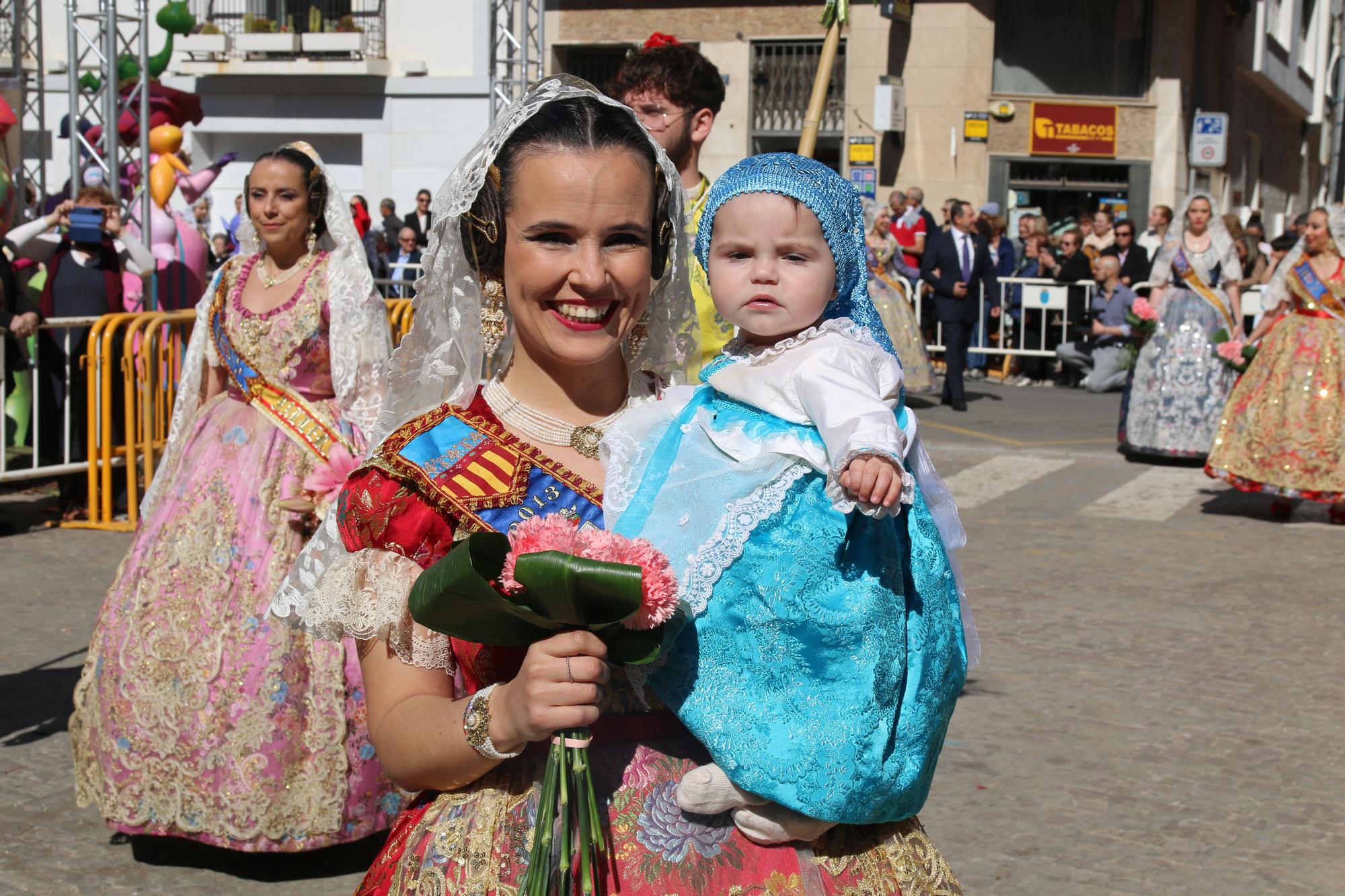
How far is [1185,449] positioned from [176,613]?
9.71m

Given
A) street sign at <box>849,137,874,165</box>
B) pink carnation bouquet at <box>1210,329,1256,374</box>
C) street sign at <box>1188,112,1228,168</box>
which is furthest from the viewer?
street sign at <box>849,137,874,165</box>

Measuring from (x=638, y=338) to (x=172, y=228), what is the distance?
1222cm

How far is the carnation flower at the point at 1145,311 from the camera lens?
507 inches

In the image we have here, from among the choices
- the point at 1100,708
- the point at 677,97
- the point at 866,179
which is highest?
the point at 866,179

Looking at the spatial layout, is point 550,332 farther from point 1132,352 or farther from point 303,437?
point 1132,352

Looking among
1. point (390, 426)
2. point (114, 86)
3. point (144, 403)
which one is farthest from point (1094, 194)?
point (390, 426)

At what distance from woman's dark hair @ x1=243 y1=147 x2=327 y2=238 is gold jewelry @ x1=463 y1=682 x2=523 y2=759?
12.5 ft

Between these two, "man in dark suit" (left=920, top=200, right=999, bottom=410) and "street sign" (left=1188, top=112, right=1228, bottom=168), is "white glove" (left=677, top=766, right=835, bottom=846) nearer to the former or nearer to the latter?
"man in dark suit" (left=920, top=200, right=999, bottom=410)

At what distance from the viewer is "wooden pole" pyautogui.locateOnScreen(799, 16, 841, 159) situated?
143 inches

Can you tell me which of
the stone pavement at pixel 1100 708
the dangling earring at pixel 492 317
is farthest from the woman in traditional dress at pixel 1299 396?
the dangling earring at pixel 492 317

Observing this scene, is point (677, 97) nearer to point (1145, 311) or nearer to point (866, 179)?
point (1145, 311)

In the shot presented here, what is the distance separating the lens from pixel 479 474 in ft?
7.10

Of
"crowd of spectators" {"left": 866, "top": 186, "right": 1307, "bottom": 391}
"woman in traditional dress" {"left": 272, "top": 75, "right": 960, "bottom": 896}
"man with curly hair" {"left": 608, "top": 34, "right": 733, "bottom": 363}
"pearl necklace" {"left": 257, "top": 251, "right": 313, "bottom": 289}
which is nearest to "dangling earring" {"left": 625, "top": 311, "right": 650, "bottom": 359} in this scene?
"woman in traditional dress" {"left": 272, "top": 75, "right": 960, "bottom": 896}

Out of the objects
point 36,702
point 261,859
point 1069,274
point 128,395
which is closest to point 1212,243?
point 1069,274
